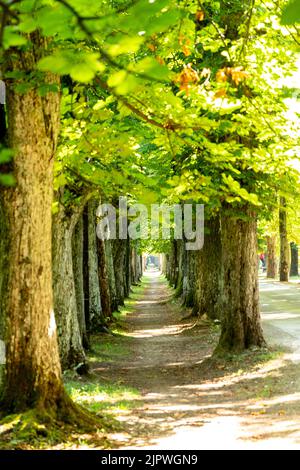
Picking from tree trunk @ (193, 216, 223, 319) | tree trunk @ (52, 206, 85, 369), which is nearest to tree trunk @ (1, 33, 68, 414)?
tree trunk @ (52, 206, 85, 369)

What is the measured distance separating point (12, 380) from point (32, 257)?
4.63ft

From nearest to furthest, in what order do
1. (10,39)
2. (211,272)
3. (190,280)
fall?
(10,39)
(211,272)
(190,280)

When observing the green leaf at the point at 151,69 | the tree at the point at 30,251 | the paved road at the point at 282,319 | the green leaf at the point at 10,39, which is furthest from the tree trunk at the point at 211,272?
the green leaf at the point at 151,69

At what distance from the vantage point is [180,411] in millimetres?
9828

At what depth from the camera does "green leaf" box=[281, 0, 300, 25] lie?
185 cm

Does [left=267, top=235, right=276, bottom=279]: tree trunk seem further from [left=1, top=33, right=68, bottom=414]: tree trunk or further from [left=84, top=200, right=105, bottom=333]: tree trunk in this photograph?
[left=1, top=33, right=68, bottom=414]: tree trunk

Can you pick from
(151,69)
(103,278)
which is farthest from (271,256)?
(151,69)

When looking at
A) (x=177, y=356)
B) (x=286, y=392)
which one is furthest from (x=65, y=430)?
(x=177, y=356)

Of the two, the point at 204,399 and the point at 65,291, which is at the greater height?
the point at 65,291

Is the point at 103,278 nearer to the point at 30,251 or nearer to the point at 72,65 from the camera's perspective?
the point at 30,251

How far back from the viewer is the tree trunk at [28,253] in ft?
22.8

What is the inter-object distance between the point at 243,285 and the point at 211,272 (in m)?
8.48

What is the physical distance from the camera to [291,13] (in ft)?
6.20
